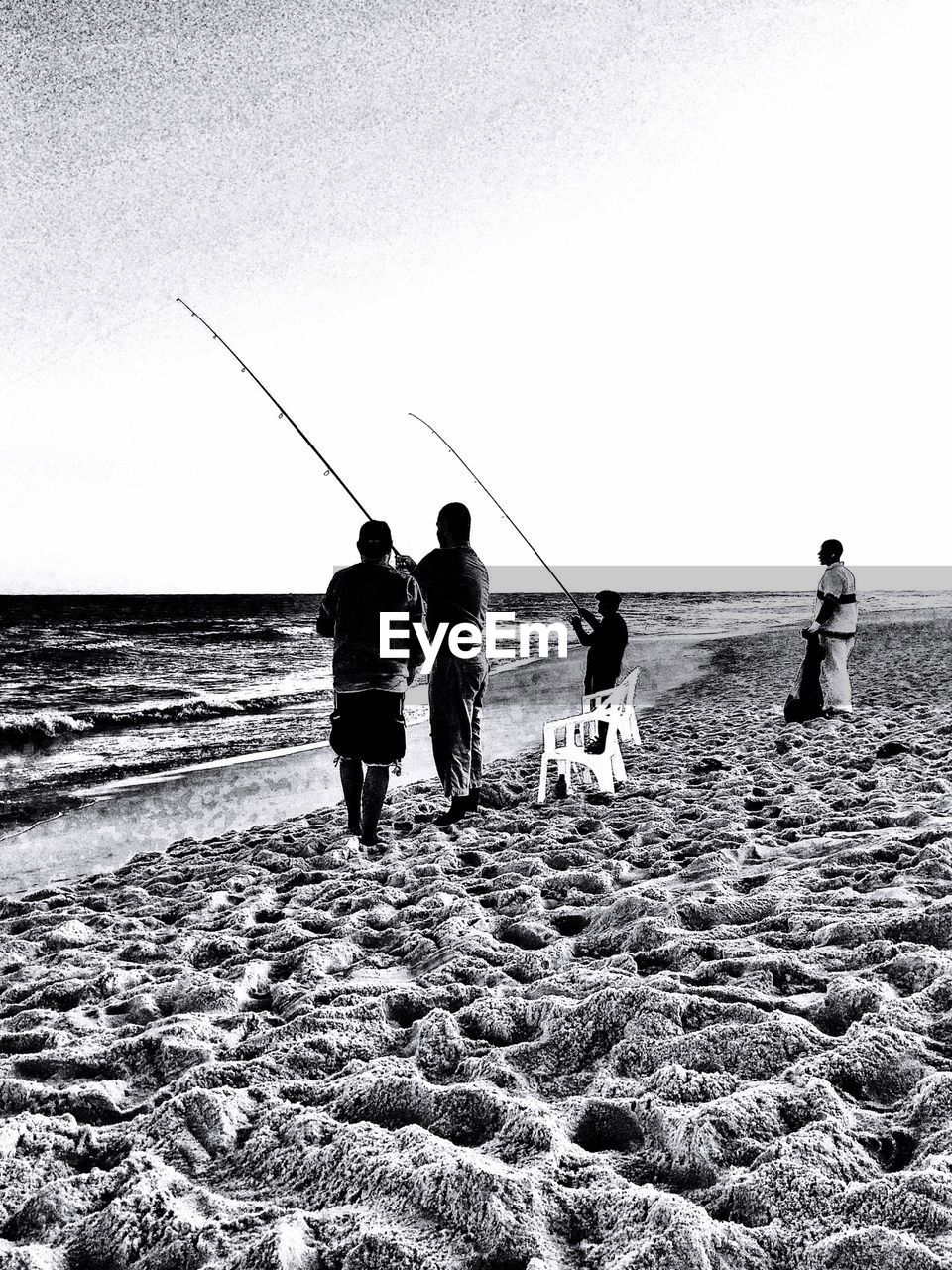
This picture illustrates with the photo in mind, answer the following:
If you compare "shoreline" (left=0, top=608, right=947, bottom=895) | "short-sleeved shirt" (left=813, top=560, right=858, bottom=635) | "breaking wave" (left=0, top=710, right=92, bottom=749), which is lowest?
"breaking wave" (left=0, top=710, right=92, bottom=749)

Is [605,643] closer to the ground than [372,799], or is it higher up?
higher up

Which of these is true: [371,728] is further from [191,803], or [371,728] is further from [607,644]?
[191,803]

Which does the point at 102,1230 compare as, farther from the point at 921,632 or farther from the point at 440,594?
the point at 921,632

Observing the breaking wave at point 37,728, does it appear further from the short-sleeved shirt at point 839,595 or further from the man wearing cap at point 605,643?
the short-sleeved shirt at point 839,595

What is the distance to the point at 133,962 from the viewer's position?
308 cm

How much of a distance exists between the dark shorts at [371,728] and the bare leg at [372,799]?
9 centimetres

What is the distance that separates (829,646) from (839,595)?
0.48 metres

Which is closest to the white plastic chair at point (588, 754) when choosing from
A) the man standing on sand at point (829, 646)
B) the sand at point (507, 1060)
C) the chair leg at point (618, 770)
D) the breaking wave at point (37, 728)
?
the chair leg at point (618, 770)

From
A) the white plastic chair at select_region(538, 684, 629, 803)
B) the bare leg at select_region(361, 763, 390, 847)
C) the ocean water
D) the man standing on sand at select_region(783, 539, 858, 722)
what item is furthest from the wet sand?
the man standing on sand at select_region(783, 539, 858, 722)

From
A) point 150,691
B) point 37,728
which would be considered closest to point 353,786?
point 37,728

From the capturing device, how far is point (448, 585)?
4.93 m

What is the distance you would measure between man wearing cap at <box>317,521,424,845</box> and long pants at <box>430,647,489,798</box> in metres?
0.43

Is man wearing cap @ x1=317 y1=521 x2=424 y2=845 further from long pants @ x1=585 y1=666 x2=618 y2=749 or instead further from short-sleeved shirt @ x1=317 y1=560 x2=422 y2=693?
long pants @ x1=585 y1=666 x2=618 y2=749

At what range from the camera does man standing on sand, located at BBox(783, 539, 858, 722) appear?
279 inches
